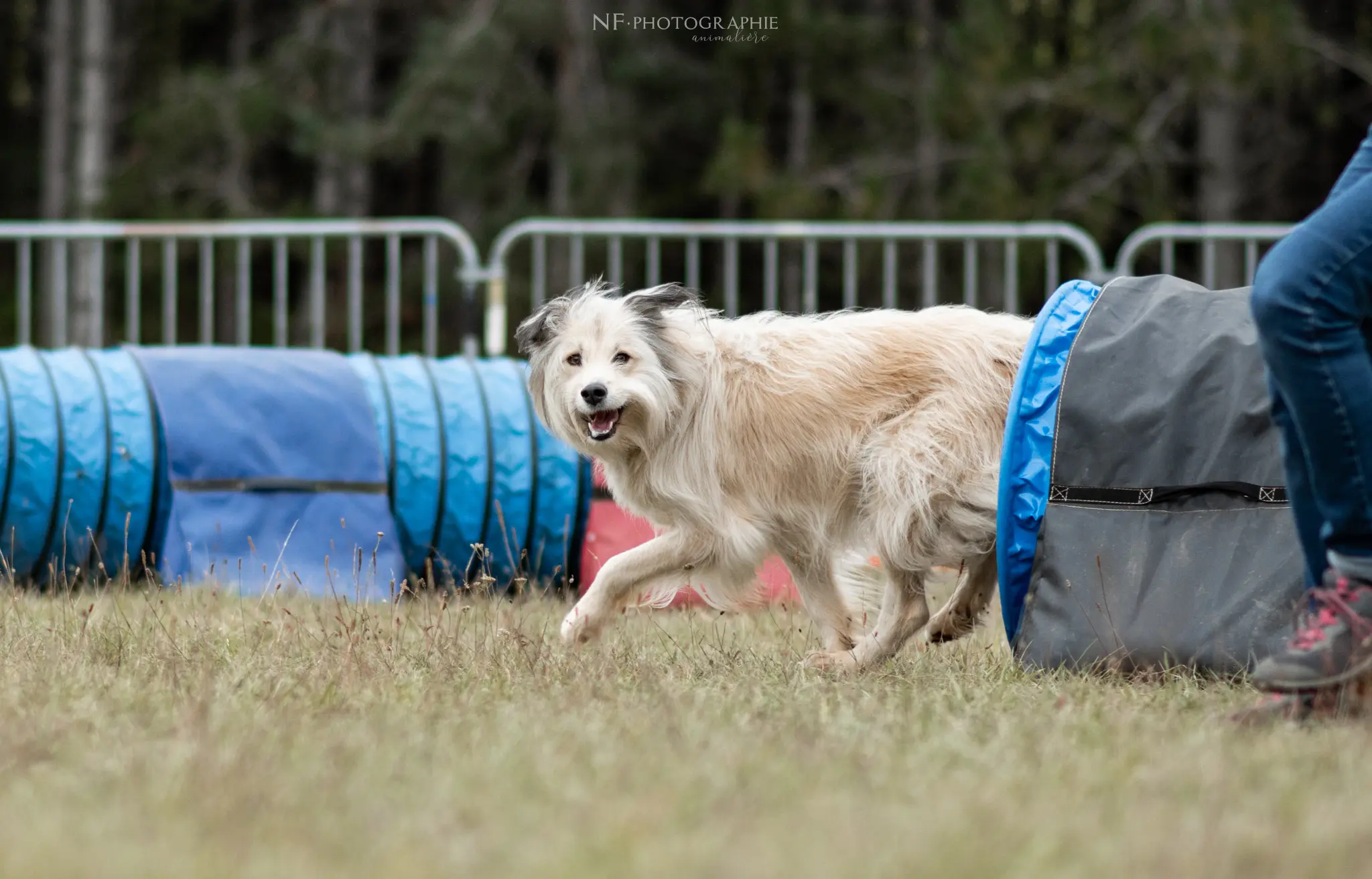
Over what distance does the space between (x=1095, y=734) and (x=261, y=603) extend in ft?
9.45

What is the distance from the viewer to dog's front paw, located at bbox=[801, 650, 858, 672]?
4.11 metres

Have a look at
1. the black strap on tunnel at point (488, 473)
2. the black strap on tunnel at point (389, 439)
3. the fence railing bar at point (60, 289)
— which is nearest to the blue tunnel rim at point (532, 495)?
the black strap on tunnel at point (488, 473)

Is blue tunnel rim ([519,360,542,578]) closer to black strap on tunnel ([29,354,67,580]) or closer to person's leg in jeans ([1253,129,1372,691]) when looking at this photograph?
black strap on tunnel ([29,354,67,580])

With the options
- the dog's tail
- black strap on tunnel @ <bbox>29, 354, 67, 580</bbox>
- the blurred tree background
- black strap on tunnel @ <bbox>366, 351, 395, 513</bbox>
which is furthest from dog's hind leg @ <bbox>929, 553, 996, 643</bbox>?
the blurred tree background

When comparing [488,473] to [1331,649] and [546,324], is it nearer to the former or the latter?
[546,324]

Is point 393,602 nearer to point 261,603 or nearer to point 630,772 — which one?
point 261,603

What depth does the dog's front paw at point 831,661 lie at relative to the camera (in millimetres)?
4105

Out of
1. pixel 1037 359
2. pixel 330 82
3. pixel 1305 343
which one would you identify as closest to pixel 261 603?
pixel 1037 359

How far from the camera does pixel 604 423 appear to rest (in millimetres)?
4512

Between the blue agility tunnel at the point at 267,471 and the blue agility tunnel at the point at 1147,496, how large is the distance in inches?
100.0

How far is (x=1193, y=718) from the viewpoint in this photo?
314 centimetres

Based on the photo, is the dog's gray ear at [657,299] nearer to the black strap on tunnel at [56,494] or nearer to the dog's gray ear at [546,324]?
the dog's gray ear at [546,324]

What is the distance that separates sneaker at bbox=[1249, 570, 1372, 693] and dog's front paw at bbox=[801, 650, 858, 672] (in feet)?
4.38

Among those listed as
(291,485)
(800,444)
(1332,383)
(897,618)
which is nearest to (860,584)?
(897,618)
